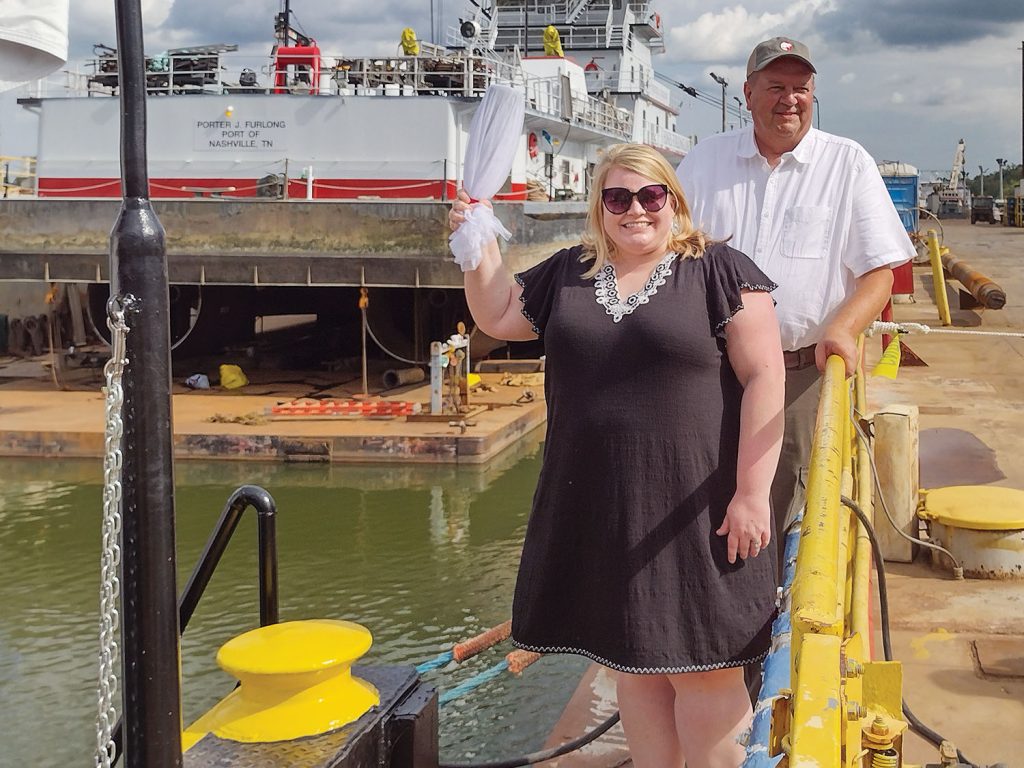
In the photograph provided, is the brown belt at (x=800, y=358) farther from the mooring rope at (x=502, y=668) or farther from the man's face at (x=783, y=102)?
the mooring rope at (x=502, y=668)

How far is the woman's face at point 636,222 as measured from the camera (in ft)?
8.22

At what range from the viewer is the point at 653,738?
8.53ft

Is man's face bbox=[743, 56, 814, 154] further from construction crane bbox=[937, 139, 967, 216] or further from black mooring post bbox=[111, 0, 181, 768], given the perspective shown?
construction crane bbox=[937, 139, 967, 216]

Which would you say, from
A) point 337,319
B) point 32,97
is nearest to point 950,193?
point 337,319

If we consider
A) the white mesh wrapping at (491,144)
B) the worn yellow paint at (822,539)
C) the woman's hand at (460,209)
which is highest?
the white mesh wrapping at (491,144)

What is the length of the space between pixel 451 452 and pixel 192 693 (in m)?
5.91

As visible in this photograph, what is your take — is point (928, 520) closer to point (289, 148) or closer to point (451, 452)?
point (451, 452)

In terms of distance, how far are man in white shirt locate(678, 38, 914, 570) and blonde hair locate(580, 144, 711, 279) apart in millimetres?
486

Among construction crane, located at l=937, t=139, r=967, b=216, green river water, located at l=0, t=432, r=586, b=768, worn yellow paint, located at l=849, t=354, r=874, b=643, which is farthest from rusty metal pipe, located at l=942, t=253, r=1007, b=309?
construction crane, located at l=937, t=139, r=967, b=216

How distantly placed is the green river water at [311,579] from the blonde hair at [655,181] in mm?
3746

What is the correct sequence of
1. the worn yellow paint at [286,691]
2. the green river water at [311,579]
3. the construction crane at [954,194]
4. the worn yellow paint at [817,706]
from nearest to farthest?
1. the worn yellow paint at [817,706]
2. the worn yellow paint at [286,691]
3. the green river water at [311,579]
4. the construction crane at [954,194]

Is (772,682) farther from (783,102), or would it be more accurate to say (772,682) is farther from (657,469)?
(783,102)

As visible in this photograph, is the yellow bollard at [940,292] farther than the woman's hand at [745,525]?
Yes

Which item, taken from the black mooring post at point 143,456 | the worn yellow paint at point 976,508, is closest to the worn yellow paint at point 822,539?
the black mooring post at point 143,456
